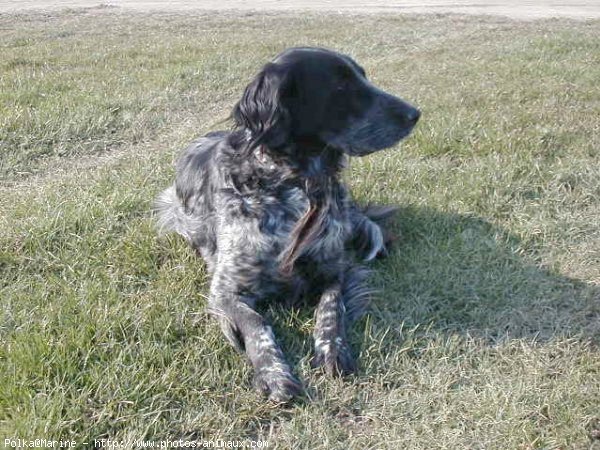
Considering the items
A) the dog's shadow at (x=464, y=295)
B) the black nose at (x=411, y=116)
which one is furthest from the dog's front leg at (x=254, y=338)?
the black nose at (x=411, y=116)

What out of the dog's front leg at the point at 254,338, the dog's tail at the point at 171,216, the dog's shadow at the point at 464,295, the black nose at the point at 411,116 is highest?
the black nose at the point at 411,116

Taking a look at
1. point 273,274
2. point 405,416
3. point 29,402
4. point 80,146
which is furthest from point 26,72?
point 405,416

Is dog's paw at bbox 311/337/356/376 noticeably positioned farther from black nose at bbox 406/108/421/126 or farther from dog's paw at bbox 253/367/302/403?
black nose at bbox 406/108/421/126

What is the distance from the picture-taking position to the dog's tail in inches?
147

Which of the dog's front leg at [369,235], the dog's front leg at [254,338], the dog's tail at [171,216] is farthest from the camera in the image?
the dog's tail at [171,216]

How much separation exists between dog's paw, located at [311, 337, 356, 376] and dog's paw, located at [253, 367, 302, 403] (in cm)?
15

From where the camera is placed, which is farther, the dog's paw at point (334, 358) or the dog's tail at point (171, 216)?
the dog's tail at point (171, 216)

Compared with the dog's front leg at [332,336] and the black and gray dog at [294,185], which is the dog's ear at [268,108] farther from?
the dog's front leg at [332,336]

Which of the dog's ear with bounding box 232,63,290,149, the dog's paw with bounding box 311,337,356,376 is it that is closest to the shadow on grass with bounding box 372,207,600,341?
the dog's paw with bounding box 311,337,356,376

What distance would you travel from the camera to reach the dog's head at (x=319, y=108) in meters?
3.01

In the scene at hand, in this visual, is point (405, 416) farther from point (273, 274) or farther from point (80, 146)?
point (80, 146)

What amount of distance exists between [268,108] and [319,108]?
9.7 inches

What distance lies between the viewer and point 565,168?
4.46 m

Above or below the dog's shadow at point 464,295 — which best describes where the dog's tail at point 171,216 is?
above
